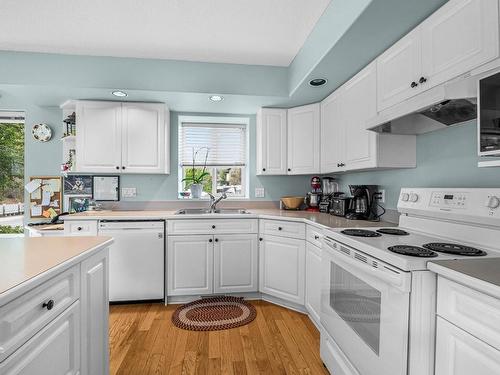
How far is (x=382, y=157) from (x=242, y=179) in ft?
6.24

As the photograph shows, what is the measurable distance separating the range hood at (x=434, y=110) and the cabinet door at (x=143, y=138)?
214cm

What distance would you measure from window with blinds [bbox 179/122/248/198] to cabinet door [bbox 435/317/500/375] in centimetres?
262

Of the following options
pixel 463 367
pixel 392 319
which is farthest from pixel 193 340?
pixel 463 367

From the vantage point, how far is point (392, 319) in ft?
3.63

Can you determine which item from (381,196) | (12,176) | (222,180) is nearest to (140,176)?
(222,180)

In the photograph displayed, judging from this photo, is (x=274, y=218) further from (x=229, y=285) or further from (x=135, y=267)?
(x=135, y=267)

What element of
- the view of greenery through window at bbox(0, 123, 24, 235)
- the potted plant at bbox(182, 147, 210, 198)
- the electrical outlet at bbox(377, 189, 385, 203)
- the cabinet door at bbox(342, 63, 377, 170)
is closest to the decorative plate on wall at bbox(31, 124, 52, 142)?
the view of greenery through window at bbox(0, 123, 24, 235)

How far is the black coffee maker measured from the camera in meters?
2.22

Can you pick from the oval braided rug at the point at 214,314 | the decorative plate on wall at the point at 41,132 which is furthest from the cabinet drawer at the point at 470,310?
the decorative plate on wall at the point at 41,132

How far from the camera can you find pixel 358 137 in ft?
6.89

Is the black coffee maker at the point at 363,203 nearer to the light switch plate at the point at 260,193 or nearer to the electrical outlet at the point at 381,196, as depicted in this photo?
the electrical outlet at the point at 381,196

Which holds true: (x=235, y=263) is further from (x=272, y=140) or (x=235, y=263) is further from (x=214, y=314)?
(x=272, y=140)

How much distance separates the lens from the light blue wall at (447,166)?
4.76 feet

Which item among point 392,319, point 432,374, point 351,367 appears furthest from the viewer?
point 351,367
